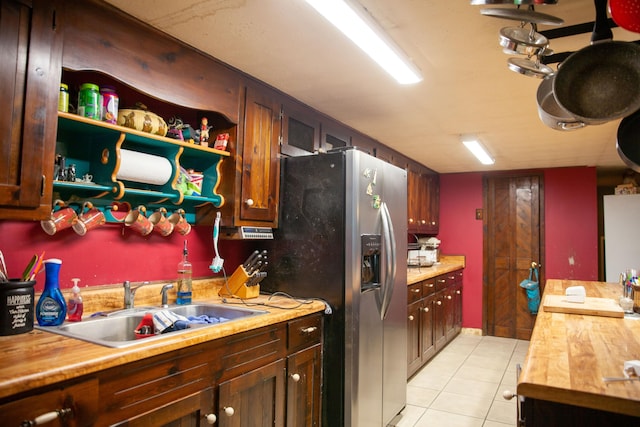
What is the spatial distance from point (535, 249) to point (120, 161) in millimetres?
5361

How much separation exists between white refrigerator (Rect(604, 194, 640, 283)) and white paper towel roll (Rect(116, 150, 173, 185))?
18.0 ft

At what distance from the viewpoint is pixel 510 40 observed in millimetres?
1601

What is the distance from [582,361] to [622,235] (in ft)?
16.2

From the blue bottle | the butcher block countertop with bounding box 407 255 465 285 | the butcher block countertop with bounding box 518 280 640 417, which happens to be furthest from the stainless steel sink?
the butcher block countertop with bounding box 407 255 465 285

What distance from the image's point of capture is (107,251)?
2.08 m

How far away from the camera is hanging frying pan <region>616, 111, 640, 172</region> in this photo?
1716 millimetres

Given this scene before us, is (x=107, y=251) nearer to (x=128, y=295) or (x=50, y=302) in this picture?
(x=128, y=295)

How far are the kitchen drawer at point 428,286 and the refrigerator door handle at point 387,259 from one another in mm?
1312

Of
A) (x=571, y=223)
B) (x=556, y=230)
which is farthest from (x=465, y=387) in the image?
(x=571, y=223)

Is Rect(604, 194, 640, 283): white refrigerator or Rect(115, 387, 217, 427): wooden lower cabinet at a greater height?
Rect(604, 194, 640, 283): white refrigerator

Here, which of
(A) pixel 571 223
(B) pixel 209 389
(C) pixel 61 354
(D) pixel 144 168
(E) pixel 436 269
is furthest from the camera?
(A) pixel 571 223

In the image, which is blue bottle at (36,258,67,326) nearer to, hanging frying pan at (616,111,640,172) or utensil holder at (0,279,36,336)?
utensil holder at (0,279,36,336)

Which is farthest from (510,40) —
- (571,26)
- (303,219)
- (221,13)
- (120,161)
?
(120,161)

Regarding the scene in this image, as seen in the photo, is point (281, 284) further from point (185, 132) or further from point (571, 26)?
point (571, 26)
